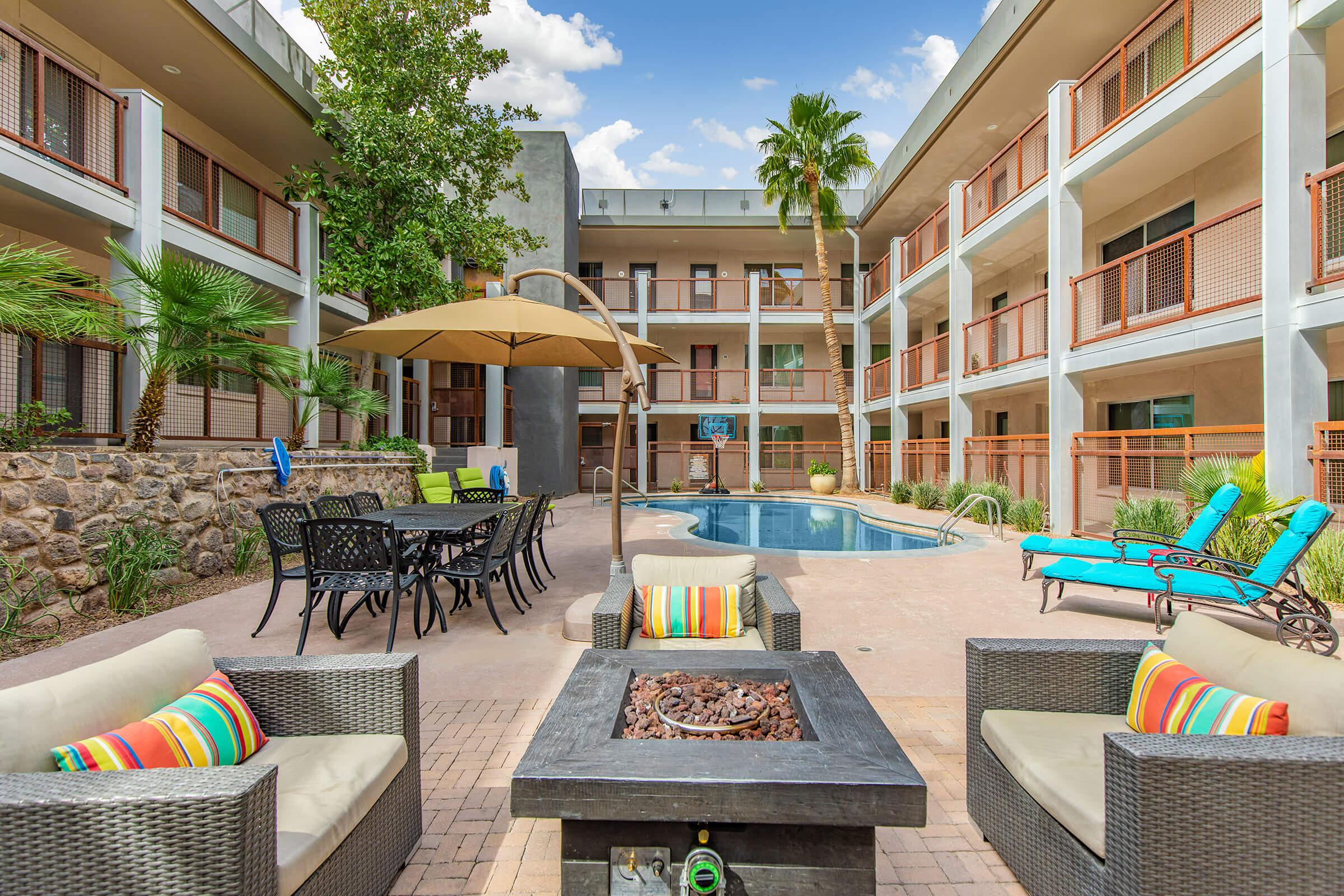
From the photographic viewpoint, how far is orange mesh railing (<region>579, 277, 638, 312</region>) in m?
20.0

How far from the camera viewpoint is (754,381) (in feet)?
61.4

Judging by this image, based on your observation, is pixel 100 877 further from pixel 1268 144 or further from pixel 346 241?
pixel 346 241

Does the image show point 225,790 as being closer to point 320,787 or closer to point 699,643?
point 320,787

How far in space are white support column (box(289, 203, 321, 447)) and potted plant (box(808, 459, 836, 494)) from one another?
12.1 meters

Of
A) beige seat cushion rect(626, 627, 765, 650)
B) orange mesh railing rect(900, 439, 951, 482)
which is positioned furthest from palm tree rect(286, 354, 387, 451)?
orange mesh railing rect(900, 439, 951, 482)

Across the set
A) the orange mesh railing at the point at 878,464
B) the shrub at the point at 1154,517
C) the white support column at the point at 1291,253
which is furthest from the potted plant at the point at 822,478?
the white support column at the point at 1291,253

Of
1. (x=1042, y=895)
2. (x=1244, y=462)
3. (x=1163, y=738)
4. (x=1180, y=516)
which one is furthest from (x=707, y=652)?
(x=1180, y=516)

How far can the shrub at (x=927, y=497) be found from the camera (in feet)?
44.4

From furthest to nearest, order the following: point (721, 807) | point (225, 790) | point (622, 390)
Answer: point (622, 390) → point (721, 807) → point (225, 790)

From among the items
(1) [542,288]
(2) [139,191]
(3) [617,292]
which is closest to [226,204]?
(2) [139,191]

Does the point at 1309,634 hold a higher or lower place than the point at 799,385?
lower

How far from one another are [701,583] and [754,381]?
51.0 ft

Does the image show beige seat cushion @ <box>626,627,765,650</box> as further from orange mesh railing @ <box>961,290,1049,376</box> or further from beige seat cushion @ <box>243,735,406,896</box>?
orange mesh railing @ <box>961,290,1049,376</box>

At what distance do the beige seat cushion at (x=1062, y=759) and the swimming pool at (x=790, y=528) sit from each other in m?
5.75
